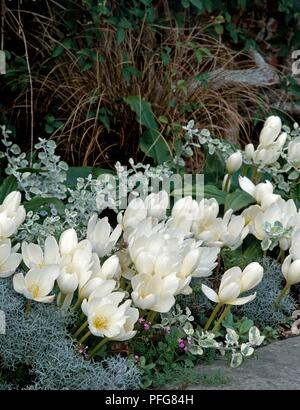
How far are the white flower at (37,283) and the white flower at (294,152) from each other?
1.48m

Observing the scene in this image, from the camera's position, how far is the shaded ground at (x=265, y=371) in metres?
2.67

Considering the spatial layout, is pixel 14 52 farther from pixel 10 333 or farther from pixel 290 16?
pixel 10 333

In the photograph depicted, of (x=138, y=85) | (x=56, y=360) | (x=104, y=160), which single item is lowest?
(x=104, y=160)

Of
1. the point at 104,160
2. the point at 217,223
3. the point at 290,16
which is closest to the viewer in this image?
the point at 217,223

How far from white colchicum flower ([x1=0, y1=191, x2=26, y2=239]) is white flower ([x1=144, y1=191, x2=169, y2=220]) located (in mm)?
458

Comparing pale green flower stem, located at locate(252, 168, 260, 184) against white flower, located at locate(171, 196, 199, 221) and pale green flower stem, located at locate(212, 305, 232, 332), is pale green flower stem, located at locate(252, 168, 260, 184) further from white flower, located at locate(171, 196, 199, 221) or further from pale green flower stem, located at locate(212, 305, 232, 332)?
pale green flower stem, located at locate(212, 305, 232, 332)

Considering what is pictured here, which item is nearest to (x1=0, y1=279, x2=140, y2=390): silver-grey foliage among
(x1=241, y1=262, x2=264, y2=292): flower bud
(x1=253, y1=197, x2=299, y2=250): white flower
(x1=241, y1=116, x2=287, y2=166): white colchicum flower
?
(x1=241, y1=262, x2=264, y2=292): flower bud

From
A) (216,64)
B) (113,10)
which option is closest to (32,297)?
(113,10)

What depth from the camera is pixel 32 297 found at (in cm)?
253

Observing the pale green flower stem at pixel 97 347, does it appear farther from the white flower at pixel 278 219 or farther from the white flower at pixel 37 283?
the white flower at pixel 278 219

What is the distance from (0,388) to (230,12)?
3811 millimetres

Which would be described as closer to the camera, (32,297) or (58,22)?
(32,297)

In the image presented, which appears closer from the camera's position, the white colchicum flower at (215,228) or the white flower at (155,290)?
the white flower at (155,290)

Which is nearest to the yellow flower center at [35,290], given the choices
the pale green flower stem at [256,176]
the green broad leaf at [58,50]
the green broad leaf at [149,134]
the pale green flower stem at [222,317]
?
the pale green flower stem at [222,317]
